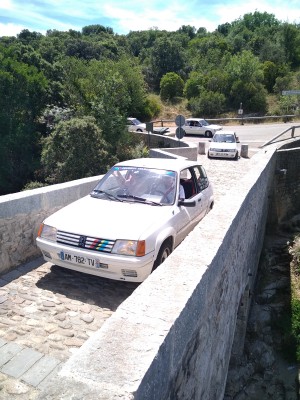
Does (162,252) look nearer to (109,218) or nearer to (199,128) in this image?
(109,218)

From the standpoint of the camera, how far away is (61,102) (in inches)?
1272

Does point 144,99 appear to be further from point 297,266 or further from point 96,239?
point 96,239

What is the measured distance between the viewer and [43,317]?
4.35 metres

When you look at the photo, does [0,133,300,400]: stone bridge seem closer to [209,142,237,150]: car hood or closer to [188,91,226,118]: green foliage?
[209,142,237,150]: car hood

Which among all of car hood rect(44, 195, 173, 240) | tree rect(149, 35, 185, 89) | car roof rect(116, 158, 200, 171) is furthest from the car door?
tree rect(149, 35, 185, 89)

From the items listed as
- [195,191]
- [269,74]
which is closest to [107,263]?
[195,191]

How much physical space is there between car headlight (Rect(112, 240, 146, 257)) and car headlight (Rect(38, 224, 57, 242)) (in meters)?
0.97

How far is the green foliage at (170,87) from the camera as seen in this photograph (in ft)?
165

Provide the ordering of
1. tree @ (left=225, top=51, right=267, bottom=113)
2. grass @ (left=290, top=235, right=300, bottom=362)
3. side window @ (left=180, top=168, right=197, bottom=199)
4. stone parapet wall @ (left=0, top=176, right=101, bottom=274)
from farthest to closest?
tree @ (left=225, top=51, right=267, bottom=113) → grass @ (left=290, top=235, right=300, bottom=362) → side window @ (left=180, top=168, right=197, bottom=199) → stone parapet wall @ (left=0, top=176, right=101, bottom=274)

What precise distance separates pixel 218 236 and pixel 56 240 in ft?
7.33

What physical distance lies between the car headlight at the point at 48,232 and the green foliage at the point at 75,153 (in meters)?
15.6

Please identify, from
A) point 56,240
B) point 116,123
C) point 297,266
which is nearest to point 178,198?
point 56,240

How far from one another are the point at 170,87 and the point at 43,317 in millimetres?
49231

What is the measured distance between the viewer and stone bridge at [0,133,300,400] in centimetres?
201
